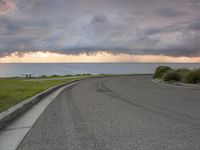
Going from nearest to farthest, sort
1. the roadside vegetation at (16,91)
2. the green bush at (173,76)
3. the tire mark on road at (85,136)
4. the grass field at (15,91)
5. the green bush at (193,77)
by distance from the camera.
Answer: the tire mark on road at (85,136), the grass field at (15,91), the roadside vegetation at (16,91), the green bush at (193,77), the green bush at (173,76)

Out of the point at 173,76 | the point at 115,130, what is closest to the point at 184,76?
the point at 173,76

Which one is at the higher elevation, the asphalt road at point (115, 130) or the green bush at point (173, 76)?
the green bush at point (173, 76)

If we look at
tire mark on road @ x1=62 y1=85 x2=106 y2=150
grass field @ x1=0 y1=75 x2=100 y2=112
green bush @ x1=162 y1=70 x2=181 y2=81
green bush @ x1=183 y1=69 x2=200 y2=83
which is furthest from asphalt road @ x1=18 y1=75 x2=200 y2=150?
green bush @ x1=162 y1=70 x2=181 y2=81

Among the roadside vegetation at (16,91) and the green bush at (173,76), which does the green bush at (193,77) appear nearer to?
the green bush at (173,76)

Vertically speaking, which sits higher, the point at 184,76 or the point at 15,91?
the point at 184,76

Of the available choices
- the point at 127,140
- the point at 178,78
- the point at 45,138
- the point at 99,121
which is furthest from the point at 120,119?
the point at 178,78

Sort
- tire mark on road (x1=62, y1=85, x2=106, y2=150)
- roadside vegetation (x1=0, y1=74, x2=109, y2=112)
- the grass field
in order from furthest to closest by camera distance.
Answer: roadside vegetation (x1=0, y1=74, x2=109, y2=112) < the grass field < tire mark on road (x1=62, y1=85, x2=106, y2=150)

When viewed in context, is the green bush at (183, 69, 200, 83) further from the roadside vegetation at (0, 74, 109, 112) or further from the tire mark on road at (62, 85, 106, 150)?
the tire mark on road at (62, 85, 106, 150)

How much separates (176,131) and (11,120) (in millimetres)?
4396

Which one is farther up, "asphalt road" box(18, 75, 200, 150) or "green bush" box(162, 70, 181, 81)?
"green bush" box(162, 70, 181, 81)

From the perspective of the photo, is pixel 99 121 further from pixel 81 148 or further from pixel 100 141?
pixel 81 148

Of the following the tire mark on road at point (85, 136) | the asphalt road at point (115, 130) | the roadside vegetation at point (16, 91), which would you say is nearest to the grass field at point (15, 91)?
the roadside vegetation at point (16, 91)

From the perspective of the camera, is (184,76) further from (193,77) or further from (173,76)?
(173,76)

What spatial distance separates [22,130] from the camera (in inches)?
249
